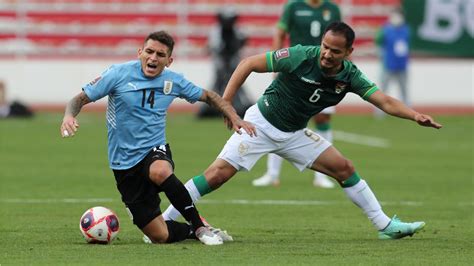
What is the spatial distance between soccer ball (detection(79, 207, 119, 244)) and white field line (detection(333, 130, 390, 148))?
40.9ft

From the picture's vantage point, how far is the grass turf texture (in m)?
9.37

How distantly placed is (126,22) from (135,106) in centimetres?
2256

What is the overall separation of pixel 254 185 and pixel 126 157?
5692 millimetres

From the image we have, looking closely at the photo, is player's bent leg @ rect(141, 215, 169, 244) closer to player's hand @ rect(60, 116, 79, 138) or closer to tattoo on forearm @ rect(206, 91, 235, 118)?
tattoo on forearm @ rect(206, 91, 235, 118)

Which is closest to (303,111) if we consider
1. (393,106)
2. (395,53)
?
(393,106)

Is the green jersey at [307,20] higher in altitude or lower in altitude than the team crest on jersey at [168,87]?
lower

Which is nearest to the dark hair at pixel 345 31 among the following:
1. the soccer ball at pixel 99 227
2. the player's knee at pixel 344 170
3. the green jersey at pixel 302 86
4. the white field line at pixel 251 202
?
the green jersey at pixel 302 86

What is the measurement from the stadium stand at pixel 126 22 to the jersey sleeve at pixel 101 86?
2180 centimetres

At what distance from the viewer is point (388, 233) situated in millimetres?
10617

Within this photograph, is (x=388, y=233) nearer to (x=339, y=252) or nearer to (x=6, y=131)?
(x=339, y=252)

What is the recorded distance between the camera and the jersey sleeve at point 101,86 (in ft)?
32.3

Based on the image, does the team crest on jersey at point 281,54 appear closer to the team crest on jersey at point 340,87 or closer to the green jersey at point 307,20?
the team crest on jersey at point 340,87

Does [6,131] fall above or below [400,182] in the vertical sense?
below

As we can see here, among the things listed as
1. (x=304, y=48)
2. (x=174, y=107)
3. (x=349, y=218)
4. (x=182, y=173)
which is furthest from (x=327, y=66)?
(x=174, y=107)
